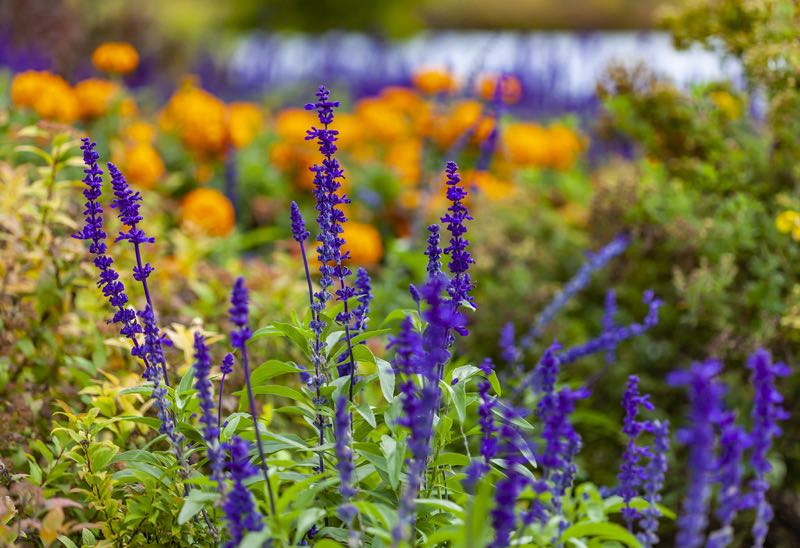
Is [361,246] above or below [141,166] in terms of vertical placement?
below

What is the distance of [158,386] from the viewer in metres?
1.65

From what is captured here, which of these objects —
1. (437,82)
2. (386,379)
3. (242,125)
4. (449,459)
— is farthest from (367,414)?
(437,82)

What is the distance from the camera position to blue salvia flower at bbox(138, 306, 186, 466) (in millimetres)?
1616

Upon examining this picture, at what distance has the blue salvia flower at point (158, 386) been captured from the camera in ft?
5.30

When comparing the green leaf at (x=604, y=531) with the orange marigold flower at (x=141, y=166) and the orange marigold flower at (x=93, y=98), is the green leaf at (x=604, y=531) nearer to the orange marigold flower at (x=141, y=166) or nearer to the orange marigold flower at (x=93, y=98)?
the orange marigold flower at (x=141, y=166)

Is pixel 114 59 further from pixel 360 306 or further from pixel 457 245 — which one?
pixel 457 245

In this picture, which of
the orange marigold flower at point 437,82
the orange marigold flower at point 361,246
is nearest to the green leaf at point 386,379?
the orange marigold flower at point 361,246

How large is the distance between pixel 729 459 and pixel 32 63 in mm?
5120

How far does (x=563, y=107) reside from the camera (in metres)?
7.61

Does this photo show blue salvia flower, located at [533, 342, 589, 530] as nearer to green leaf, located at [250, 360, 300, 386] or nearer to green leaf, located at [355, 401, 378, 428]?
green leaf, located at [355, 401, 378, 428]

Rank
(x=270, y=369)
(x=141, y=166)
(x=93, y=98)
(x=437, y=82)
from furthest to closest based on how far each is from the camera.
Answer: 1. (x=437, y=82)
2. (x=93, y=98)
3. (x=141, y=166)
4. (x=270, y=369)

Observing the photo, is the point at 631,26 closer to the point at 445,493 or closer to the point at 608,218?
the point at 608,218

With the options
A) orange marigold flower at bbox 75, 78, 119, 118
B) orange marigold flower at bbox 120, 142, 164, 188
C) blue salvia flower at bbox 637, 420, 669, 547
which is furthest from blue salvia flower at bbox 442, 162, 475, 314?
orange marigold flower at bbox 75, 78, 119, 118

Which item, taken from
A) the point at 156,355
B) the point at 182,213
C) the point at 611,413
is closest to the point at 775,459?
the point at 611,413
